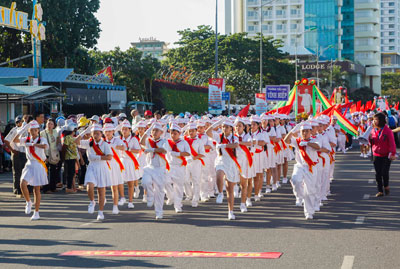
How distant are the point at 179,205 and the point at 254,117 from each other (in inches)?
99.5

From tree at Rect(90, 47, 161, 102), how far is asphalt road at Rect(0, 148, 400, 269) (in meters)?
30.7

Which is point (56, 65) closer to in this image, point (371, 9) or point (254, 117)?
point (254, 117)

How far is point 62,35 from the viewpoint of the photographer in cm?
4425

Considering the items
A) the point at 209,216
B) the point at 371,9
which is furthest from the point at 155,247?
the point at 371,9

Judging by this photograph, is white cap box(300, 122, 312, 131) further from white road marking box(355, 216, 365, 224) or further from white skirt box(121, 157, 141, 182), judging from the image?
white skirt box(121, 157, 141, 182)

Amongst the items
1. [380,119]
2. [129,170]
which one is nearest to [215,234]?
[129,170]

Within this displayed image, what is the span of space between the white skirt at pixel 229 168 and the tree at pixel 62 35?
109 ft

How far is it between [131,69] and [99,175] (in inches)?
1380

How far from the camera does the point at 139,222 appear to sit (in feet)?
38.3

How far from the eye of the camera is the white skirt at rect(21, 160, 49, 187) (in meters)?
12.2

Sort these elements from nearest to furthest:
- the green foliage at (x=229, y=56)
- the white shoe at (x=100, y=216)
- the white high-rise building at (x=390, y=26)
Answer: the white shoe at (x=100, y=216) < the green foliage at (x=229, y=56) < the white high-rise building at (x=390, y=26)

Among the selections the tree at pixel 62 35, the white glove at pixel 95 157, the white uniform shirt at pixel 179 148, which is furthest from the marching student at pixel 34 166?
the tree at pixel 62 35

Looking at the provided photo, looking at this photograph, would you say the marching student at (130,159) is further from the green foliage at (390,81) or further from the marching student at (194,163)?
the green foliage at (390,81)

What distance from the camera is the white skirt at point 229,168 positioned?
1213cm
